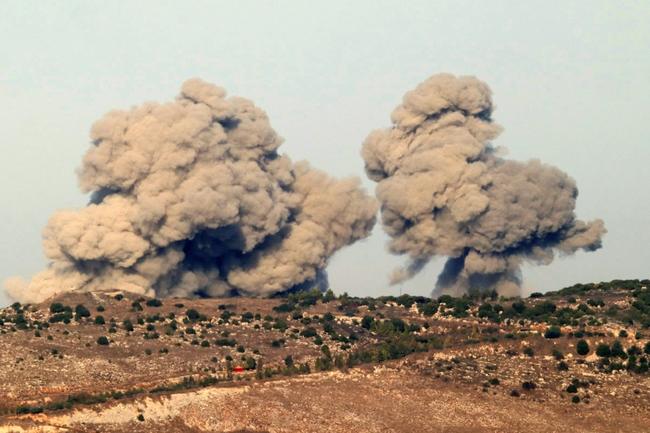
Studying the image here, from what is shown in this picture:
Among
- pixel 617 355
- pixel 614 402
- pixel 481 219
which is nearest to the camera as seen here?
pixel 614 402

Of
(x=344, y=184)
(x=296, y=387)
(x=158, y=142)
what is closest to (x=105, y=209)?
(x=158, y=142)

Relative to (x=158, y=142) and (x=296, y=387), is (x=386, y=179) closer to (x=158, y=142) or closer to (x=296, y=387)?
(x=158, y=142)

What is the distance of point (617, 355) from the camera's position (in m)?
116

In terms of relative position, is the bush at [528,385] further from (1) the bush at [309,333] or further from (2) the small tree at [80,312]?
(2) the small tree at [80,312]

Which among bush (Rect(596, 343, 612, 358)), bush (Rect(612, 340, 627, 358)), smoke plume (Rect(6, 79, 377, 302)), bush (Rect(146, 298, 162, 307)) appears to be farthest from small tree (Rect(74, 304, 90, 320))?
bush (Rect(612, 340, 627, 358))

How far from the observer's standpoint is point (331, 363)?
11644 cm

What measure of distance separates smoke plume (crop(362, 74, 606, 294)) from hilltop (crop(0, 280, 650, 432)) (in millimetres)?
9405

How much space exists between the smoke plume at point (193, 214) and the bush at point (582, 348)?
43.7 m

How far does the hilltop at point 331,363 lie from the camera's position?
10288 centimetres

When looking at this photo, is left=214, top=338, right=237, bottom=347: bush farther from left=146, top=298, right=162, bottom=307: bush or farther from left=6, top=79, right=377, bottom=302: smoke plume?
left=6, top=79, right=377, bottom=302: smoke plume

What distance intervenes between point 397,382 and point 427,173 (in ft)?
143

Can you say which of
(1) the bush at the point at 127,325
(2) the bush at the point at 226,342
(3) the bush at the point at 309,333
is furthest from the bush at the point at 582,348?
(1) the bush at the point at 127,325

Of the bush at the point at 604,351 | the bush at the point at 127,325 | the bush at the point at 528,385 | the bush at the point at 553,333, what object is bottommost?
the bush at the point at 528,385

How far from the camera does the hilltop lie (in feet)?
338
